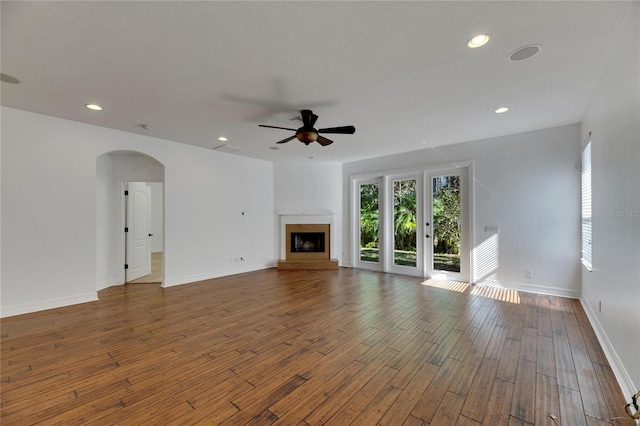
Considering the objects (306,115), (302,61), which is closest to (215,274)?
(306,115)

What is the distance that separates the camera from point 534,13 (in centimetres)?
183

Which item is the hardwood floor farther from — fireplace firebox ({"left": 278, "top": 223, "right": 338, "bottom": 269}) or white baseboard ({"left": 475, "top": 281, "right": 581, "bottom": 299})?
fireplace firebox ({"left": 278, "top": 223, "right": 338, "bottom": 269})

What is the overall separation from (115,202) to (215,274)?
240cm

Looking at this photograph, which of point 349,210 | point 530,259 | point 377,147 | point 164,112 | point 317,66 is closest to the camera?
point 317,66

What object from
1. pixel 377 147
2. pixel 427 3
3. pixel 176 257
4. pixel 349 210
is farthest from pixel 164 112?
pixel 349 210

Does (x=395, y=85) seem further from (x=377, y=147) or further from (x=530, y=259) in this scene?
(x=530, y=259)

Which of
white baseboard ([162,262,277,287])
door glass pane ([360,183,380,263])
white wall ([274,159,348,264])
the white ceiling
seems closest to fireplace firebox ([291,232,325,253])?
white wall ([274,159,348,264])

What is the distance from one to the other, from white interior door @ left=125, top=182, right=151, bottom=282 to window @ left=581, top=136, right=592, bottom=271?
7667mm

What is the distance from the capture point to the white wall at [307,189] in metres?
7.07

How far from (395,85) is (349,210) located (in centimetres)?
436

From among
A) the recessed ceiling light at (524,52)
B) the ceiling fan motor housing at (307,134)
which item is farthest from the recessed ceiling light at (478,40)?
the ceiling fan motor housing at (307,134)

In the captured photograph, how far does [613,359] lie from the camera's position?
7.49 feet

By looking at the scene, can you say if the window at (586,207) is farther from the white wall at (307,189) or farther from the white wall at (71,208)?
the white wall at (71,208)

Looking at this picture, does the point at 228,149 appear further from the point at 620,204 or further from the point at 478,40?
the point at 620,204
